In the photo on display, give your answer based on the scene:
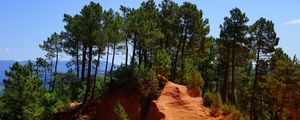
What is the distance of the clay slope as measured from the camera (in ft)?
110

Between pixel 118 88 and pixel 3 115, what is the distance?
15190mm

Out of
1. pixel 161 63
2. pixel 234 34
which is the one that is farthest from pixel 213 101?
pixel 234 34

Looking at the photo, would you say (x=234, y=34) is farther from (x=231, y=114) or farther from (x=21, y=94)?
(x=21, y=94)

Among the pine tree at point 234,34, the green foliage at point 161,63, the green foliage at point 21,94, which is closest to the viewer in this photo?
the green foliage at point 161,63

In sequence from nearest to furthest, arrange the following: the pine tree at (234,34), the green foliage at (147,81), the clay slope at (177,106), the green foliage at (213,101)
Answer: the clay slope at (177,106), the green foliage at (213,101), the green foliage at (147,81), the pine tree at (234,34)

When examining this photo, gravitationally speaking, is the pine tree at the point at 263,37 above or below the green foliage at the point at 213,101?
above

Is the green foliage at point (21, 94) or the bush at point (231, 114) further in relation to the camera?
the green foliage at point (21, 94)

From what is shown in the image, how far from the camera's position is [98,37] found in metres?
43.8

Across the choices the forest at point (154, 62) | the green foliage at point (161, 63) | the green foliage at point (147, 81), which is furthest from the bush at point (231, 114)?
the green foliage at point (161, 63)

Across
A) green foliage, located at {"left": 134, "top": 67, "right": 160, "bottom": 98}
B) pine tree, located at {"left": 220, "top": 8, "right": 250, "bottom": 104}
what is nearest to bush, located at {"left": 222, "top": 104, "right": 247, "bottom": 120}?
green foliage, located at {"left": 134, "top": 67, "right": 160, "bottom": 98}

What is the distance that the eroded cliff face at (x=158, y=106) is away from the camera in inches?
1340

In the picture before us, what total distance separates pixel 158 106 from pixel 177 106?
74.8 inches

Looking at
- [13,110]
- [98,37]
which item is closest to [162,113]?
[98,37]

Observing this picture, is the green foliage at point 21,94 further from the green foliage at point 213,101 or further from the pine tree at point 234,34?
the pine tree at point 234,34
